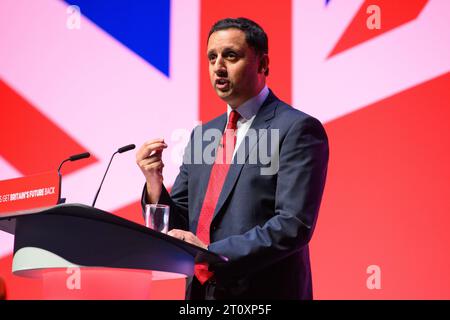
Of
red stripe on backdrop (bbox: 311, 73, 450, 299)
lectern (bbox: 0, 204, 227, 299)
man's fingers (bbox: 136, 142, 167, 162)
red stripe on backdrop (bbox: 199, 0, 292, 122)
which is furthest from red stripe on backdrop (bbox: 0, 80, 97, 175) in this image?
lectern (bbox: 0, 204, 227, 299)

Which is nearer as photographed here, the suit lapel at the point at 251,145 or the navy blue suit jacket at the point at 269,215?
the navy blue suit jacket at the point at 269,215

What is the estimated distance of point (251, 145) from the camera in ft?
7.80

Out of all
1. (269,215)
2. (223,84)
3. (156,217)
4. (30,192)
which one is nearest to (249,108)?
(223,84)

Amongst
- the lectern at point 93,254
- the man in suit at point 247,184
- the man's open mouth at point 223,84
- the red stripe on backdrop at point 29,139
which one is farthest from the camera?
the red stripe on backdrop at point 29,139

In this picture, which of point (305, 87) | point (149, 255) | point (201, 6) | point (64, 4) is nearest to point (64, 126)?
point (64, 4)

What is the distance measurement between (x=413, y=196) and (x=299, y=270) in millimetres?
1075

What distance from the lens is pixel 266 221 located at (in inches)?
88.8

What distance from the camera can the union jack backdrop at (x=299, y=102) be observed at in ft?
10.1

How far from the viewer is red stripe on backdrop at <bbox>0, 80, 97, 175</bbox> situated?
381cm

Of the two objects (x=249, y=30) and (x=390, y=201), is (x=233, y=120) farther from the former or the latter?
(x=390, y=201)

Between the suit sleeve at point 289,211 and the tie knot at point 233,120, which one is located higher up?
the tie knot at point 233,120

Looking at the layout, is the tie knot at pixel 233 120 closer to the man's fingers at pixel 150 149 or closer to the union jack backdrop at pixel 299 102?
the man's fingers at pixel 150 149

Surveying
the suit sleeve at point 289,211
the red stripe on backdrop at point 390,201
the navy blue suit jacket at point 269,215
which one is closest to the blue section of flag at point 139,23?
the red stripe on backdrop at point 390,201

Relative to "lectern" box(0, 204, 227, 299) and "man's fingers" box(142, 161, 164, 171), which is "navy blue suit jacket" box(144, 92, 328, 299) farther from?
"lectern" box(0, 204, 227, 299)
